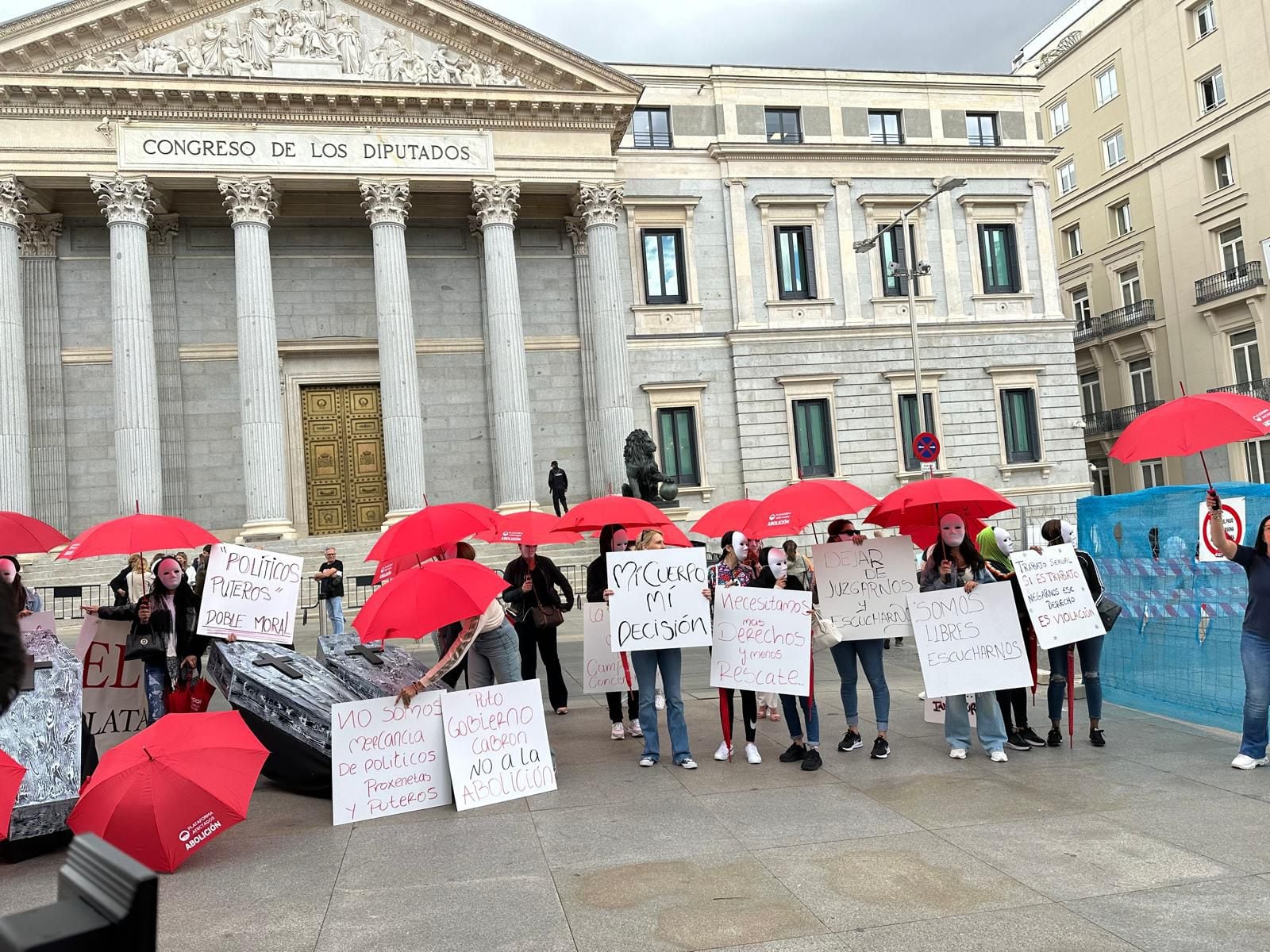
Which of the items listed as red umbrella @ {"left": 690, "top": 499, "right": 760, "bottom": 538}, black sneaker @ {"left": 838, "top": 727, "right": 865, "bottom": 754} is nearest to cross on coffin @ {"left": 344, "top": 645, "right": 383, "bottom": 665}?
black sneaker @ {"left": 838, "top": 727, "right": 865, "bottom": 754}

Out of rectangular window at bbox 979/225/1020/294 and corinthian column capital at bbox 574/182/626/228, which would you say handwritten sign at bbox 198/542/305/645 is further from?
rectangular window at bbox 979/225/1020/294

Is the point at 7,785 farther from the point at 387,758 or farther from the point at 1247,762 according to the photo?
the point at 1247,762

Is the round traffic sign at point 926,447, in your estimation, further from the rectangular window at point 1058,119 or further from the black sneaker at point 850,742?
the rectangular window at point 1058,119

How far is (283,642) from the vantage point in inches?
361

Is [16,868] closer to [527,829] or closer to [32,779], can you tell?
[32,779]

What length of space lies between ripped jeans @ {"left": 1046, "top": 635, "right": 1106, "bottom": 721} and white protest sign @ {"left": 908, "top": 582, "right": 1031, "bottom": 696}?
48 centimetres

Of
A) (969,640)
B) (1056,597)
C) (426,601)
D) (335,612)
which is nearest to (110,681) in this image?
(426,601)

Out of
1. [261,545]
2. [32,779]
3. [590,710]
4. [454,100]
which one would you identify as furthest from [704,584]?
[454,100]

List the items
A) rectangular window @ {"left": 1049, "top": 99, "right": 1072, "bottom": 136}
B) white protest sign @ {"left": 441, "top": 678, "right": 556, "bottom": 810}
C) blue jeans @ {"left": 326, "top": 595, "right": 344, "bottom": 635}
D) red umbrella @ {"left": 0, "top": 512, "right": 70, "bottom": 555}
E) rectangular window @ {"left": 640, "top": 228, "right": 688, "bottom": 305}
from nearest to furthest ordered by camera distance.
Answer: white protest sign @ {"left": 441, "top": 678, "right": 556, "bottom": 810} < red umbrella @ {"left": 0, "top": 512, "right": 70, "bottom": 555} < blue jeans @ {"left": 326, "top": 595, "right": 344, "bottom": 635} < rectangular window @ {"left": 640, "top": 228, "right": 688, "bottom": 305} < rectangular window @ {"left": 1049, "top": 99, "right": 1072, "bottom": 136}

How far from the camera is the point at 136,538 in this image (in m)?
8.80

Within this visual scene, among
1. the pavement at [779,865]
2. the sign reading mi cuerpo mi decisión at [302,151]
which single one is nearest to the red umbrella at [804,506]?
the pavement at [779,865]

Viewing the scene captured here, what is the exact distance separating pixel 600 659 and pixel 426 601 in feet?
11.0

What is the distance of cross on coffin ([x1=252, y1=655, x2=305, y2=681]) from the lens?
808 cm

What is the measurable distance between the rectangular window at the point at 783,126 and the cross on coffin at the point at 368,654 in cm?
2879
